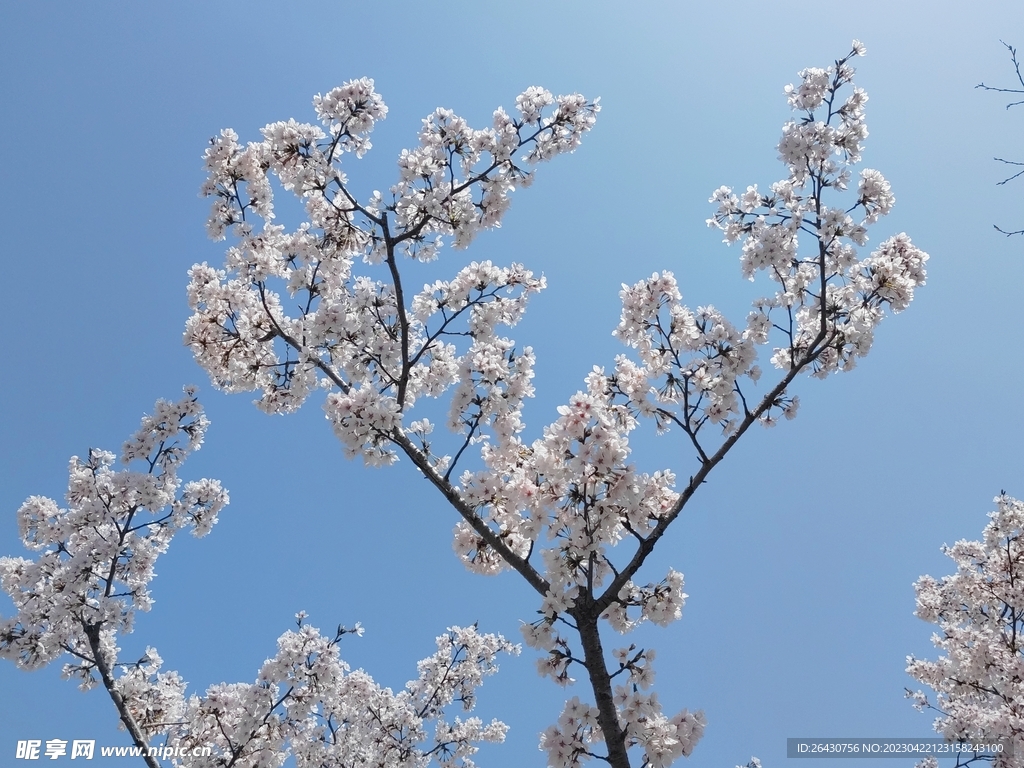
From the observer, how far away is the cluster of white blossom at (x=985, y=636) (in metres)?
11.5

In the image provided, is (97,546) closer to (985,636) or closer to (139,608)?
(139,608)

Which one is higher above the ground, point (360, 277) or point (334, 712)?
point (360, 277)

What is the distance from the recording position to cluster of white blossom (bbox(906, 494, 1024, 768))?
1149 cm

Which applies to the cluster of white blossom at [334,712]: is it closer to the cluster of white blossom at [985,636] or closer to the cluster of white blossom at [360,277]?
the cluster of white blossom at [360,277]

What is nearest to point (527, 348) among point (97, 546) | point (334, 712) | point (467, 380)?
point (467, 380)

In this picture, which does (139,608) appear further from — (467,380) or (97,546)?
(467,380)

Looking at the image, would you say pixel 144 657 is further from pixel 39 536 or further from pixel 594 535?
pixel 594 535

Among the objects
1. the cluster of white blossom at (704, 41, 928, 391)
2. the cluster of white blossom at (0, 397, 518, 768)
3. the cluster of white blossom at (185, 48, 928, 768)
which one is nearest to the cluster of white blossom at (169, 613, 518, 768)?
the cluster of white blossom at (0, 397, 518, 768)

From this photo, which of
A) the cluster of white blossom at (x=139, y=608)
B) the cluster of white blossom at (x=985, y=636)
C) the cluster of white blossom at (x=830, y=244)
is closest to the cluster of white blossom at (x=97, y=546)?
the cluster of white blossom at (x=139, y=608)

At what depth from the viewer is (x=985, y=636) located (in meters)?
12.7

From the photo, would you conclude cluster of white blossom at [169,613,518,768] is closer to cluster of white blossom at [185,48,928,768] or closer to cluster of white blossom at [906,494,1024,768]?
cluster of white blossom at [185,48,928,768]

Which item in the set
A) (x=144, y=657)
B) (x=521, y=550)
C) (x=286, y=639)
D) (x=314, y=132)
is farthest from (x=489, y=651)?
(x=314, y=132)

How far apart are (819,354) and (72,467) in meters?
11.5

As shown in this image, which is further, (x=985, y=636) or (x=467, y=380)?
(x=985, y=636)
